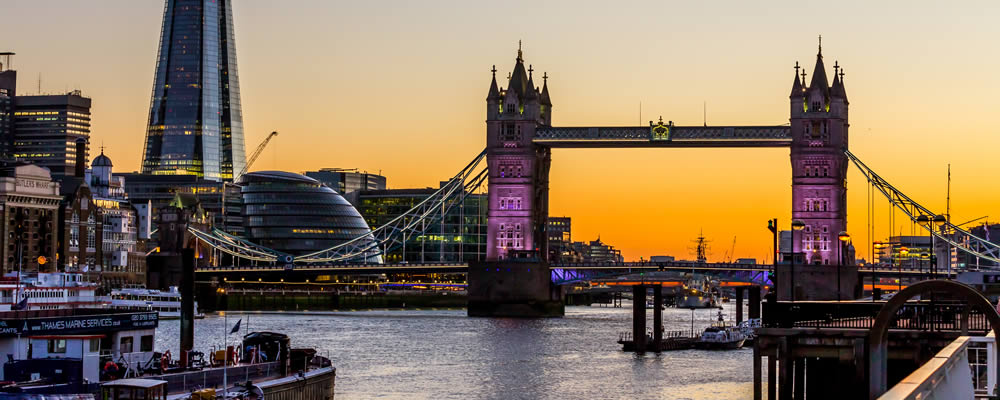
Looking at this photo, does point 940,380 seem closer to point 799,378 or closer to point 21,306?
point 799,378

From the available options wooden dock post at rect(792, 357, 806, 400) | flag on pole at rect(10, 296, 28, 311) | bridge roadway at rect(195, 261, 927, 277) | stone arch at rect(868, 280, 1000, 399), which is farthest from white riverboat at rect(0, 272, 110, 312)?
bridge roadway at rect(195, 261, 927, 277)

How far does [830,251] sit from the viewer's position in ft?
506

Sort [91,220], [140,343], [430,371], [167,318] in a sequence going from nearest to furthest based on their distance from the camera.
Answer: [140,343] < [430,371] < [167,318] < [91,220]

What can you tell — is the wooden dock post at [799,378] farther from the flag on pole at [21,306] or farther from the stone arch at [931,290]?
the flag on pole at [21,306]

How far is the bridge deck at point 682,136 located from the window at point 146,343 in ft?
347

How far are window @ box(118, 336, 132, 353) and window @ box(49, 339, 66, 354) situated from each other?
3916 mm

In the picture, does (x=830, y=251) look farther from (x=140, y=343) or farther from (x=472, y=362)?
(x=140, y=343)

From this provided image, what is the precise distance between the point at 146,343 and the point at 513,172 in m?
111

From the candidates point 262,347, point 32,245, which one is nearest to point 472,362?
point 262,347

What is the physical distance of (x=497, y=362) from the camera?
88.2m

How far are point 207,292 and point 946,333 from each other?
137m

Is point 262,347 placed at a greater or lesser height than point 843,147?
lesser

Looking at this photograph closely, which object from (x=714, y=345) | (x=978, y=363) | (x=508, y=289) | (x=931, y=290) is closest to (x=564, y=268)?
(x=508, y=289)

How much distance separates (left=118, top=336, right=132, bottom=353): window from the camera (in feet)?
152
